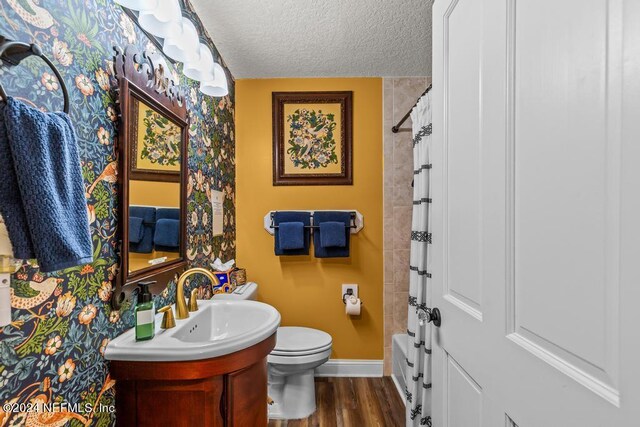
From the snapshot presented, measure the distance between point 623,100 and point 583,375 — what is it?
443 mm

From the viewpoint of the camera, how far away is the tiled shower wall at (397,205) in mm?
2305

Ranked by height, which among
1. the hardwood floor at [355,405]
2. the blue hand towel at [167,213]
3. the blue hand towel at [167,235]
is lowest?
the hardwood floor at [355,405]

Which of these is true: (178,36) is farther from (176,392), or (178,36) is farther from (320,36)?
(176,392)

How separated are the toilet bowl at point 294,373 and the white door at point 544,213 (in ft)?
3.23

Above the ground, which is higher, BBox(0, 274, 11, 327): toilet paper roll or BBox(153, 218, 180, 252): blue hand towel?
BBox(153, 218, 180, 252): blue hand towel

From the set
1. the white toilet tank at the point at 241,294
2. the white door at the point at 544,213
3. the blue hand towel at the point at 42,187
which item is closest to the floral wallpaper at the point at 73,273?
the blue hand towel at the point at 42,187

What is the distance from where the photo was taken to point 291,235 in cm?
217

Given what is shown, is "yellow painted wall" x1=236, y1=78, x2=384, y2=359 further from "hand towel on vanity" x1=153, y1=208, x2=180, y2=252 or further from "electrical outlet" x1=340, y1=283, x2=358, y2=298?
"hand towel on vanity" x1=153, y1=208, x2=180, y2=252

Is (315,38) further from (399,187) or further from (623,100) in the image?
(623,100)

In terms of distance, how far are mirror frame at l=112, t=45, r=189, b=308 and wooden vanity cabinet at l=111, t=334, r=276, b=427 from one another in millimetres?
245

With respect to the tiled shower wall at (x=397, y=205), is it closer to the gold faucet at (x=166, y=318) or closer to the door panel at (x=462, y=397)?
the door panel at (x=462, y=397)

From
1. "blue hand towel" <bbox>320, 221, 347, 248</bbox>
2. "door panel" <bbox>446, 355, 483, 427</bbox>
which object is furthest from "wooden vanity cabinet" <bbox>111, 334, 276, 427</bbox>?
"blue hand towel" <bbox>320, 221, 347, 248</bbox>

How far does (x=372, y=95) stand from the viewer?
2.33m

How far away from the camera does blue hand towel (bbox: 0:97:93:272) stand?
0.56m
